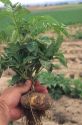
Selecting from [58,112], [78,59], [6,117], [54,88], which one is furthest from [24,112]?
[78,59]

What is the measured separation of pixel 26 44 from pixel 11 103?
2.58ft

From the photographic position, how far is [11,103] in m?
4.37

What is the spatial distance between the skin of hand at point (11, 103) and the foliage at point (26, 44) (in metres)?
0.28

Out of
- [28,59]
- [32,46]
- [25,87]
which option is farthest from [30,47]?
[25,87]

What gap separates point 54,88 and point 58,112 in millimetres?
927

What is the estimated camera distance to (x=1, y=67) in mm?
4938

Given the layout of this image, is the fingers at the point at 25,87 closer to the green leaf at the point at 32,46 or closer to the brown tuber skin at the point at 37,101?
the brown tuber skin at the point at 37,101

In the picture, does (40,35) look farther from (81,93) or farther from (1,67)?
(81,93)

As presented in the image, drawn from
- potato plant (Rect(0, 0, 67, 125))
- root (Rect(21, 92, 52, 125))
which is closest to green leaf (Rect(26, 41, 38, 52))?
potato plant (Rect(0, 0, 67, 125))

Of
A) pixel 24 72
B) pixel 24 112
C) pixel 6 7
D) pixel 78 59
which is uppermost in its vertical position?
pixel 6 7

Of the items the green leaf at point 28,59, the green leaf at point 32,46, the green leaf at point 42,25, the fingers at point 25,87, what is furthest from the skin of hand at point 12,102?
the green leaf at point 42,25

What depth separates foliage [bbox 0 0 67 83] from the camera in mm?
4895

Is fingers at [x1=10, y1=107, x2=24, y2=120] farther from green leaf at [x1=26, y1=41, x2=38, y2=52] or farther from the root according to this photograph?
green leaf at [x1=26, y1=41, x2=38, y2=52]

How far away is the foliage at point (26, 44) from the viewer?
4895 mm
